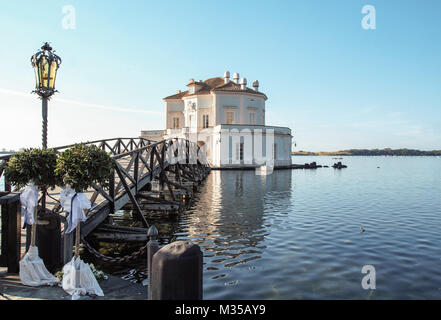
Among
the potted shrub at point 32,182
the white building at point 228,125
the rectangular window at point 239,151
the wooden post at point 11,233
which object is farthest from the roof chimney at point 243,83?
the wooden post at point 11,233

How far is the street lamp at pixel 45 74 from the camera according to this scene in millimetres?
7465

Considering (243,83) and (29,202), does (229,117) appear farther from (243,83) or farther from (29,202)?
(29,202)

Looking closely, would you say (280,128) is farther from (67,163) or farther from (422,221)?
(67,163)

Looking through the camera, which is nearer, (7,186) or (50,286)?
(50,286)

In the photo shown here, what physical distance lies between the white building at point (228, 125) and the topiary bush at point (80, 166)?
4062 centimetres

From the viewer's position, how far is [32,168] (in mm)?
6211

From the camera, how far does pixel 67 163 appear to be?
20.2 feet

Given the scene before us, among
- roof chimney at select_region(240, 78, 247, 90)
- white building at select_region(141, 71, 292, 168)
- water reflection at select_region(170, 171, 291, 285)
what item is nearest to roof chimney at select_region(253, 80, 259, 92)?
white building at select_region(141, 71, 292, 168)

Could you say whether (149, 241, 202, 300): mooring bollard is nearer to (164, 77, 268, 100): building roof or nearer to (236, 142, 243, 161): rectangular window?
(236, 142, 243, 161): rectangular window

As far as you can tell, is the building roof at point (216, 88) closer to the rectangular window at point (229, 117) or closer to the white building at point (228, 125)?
the white building at point (228, 125)
